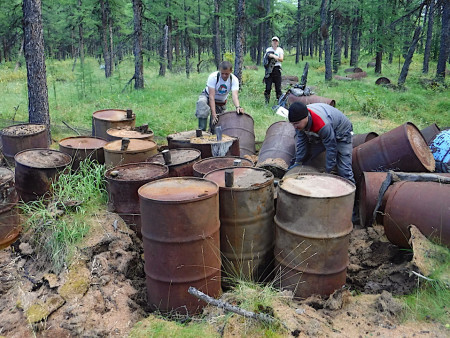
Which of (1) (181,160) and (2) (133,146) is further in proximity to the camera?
(2) (133,146)

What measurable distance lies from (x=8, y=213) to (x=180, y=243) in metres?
2.25

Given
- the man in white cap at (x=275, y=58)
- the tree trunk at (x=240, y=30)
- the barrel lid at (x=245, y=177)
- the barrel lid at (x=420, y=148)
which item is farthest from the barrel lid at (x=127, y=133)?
the tree trunk at (x=240, y=30)

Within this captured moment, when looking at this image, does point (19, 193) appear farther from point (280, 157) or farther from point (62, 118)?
point (62, 118)

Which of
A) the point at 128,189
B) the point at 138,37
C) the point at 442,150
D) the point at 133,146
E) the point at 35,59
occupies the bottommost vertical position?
the point at 128,189

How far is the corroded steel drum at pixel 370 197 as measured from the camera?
171 inches

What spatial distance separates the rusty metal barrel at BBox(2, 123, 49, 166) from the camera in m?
5.65

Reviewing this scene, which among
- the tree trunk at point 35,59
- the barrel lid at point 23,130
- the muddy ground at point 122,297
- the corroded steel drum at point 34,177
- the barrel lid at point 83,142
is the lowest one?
the muddy ground at point 122,297

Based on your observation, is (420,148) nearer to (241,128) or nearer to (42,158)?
(241,128)

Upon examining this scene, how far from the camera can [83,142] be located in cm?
565

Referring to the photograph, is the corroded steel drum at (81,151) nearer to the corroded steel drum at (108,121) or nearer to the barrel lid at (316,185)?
the corroded steel drum at (108,121)

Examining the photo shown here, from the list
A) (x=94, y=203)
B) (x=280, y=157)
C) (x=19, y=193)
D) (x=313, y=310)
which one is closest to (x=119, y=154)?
(x=94, y=203)

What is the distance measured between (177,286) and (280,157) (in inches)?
118

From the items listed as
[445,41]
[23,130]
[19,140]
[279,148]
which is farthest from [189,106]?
[445,41]

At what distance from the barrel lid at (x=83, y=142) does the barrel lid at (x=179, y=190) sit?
7.40 ft
